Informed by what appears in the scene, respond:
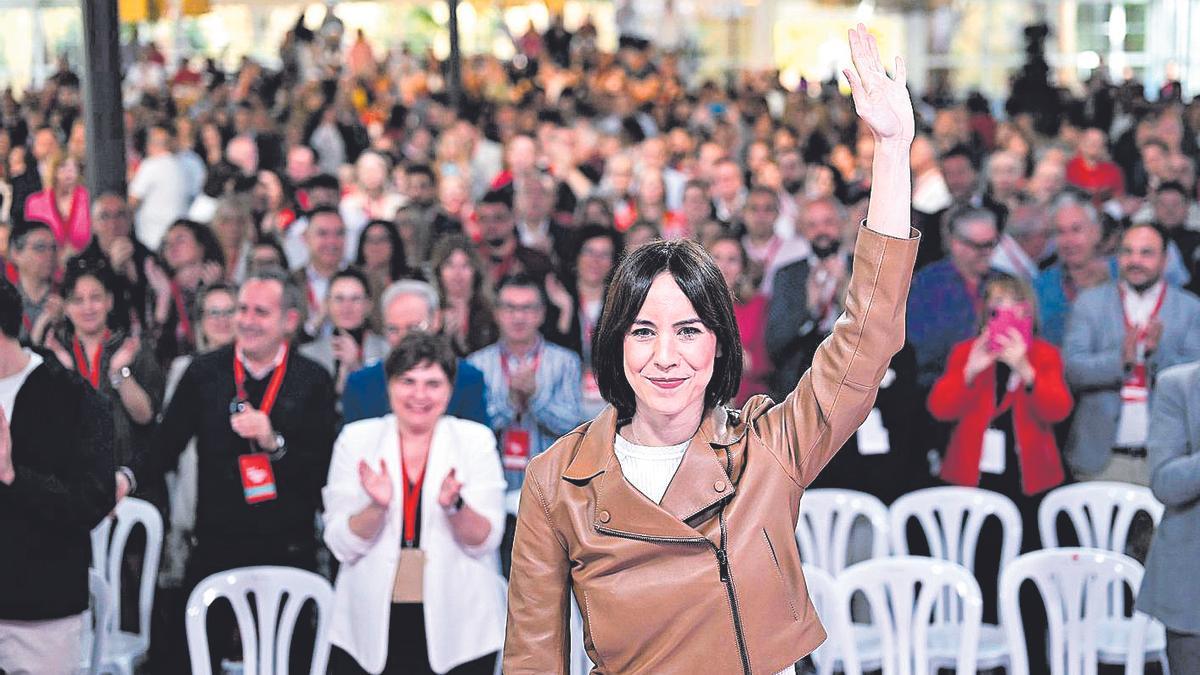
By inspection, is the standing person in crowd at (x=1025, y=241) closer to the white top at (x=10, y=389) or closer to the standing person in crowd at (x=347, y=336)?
the standing person in crowd at (x=347, y=336)

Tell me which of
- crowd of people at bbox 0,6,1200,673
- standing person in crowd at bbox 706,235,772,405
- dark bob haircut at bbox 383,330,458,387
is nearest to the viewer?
crowd of people at bbox 0,6,1200,673

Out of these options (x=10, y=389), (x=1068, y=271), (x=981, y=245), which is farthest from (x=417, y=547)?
(x=1068, y=271)

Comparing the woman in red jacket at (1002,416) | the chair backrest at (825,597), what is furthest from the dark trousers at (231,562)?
the woman in red jacket at (1002,416)

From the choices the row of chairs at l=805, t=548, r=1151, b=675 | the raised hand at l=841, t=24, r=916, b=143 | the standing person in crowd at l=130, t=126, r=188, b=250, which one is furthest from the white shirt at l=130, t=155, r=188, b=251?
the raised hand at l=841, t=24, r=916, b=143

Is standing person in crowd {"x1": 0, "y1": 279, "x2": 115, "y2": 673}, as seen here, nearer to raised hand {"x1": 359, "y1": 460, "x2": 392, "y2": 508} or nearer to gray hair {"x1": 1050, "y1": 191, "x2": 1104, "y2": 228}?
raised hand {"x1": 359, "y1": 460, "x2": 392, "y2": 508}

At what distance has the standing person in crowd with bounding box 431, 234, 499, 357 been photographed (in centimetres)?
588

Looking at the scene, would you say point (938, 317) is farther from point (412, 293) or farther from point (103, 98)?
point (103, 98)

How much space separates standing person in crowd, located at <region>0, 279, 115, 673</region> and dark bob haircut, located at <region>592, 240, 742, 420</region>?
1.59 metres

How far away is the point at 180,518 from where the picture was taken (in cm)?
504

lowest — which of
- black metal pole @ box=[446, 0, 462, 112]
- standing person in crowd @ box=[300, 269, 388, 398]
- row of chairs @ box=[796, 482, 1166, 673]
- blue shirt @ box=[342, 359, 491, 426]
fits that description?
row of chairs @ box=[796, 482, 1166, 673]

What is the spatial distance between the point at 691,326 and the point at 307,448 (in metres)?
2.61

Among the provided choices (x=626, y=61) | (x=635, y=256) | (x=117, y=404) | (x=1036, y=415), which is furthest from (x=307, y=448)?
(x=626, y=61)

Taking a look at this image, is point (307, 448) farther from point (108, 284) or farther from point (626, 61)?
point (626, 61)

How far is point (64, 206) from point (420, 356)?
486cm
